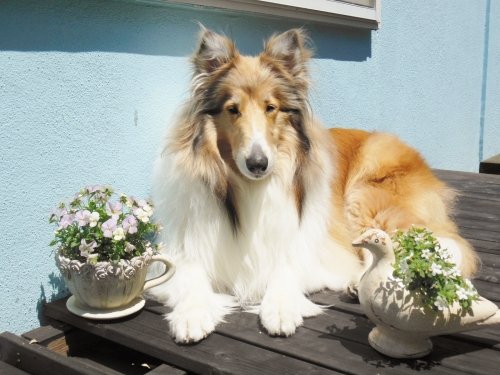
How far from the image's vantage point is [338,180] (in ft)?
10.4

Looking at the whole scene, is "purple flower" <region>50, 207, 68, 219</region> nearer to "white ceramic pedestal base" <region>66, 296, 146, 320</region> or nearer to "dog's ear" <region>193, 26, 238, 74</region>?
"white ceramic pedestal base" <region>66, 296, 146, 320</region>

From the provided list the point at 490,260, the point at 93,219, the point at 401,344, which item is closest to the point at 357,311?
the point at 401,344

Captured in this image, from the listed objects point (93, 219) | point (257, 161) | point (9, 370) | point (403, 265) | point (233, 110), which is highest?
point (233, 110)

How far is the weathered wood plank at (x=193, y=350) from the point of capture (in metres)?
1.93

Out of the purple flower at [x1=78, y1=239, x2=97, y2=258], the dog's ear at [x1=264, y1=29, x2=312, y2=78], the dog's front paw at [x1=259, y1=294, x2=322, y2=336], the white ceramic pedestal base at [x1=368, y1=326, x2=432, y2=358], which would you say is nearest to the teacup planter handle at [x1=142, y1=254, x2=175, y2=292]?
the purple flower at [x1=78, y1=239, x2=97, y2=258]

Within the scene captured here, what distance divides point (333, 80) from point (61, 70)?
2190 mm

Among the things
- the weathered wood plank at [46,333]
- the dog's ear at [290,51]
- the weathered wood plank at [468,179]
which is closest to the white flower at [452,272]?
the dog's ear at [290,51]

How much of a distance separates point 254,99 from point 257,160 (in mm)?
309

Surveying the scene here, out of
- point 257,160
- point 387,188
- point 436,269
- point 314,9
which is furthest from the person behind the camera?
point 314,9

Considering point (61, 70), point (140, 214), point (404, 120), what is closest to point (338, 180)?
point (140, 214)

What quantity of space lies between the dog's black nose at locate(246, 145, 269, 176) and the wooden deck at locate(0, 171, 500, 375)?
2.13 feet

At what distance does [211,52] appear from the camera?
247 cm

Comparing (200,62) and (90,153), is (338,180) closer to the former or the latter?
(200,62)

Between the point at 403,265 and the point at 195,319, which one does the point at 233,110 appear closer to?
the point at 195,319
